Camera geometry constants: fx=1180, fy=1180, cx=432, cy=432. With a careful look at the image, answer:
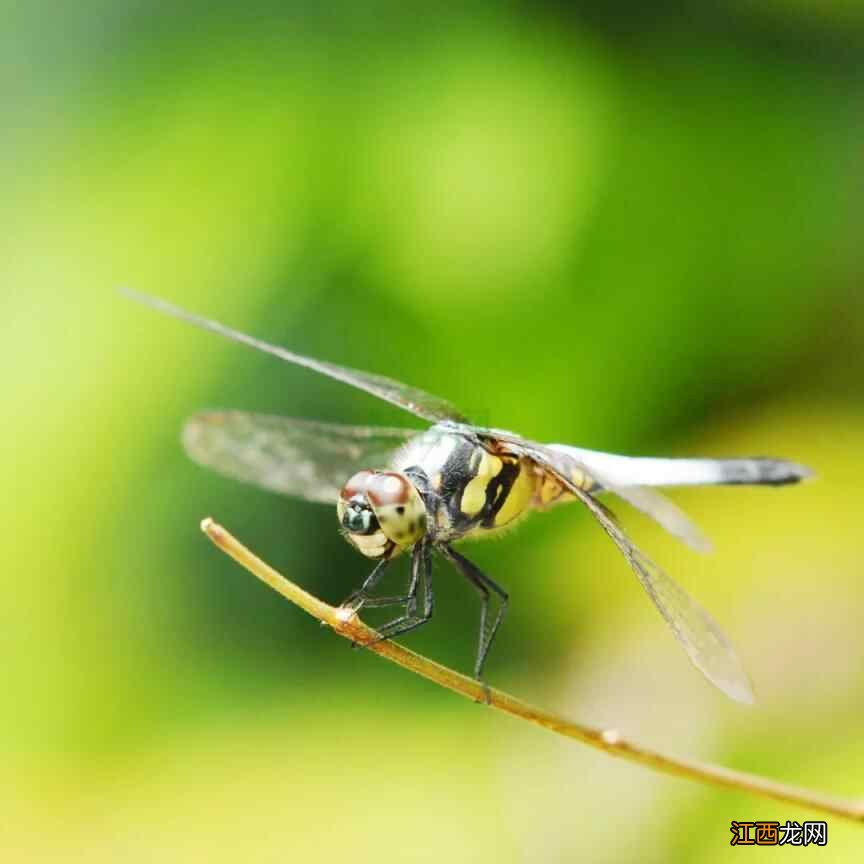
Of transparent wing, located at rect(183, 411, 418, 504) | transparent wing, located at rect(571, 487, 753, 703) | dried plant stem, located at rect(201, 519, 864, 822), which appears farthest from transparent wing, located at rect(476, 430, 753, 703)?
transparent wing, located at rect(183, 411, 418, 504)

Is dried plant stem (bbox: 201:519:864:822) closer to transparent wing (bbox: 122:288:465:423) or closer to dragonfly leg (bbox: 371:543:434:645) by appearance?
dragonfly leg (bbox: 371:543:434:645)

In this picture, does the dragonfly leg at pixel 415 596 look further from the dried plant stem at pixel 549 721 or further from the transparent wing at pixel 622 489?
the dried plant stem at pixel 549 721

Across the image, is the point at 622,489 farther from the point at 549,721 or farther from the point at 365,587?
the point at 549,721

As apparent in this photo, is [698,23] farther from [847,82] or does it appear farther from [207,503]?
[207,503]

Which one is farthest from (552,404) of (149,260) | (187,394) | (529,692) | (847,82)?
(847,82)

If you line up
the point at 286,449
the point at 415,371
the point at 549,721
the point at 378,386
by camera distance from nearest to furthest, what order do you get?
1. the point at 549,721
2. the point at 378,386
3. the point at 286,449
4. the point at 415,371

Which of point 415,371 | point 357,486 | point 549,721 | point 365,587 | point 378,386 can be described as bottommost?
point 549,721

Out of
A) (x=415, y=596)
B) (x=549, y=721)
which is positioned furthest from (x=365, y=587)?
(x=549, y=721)
